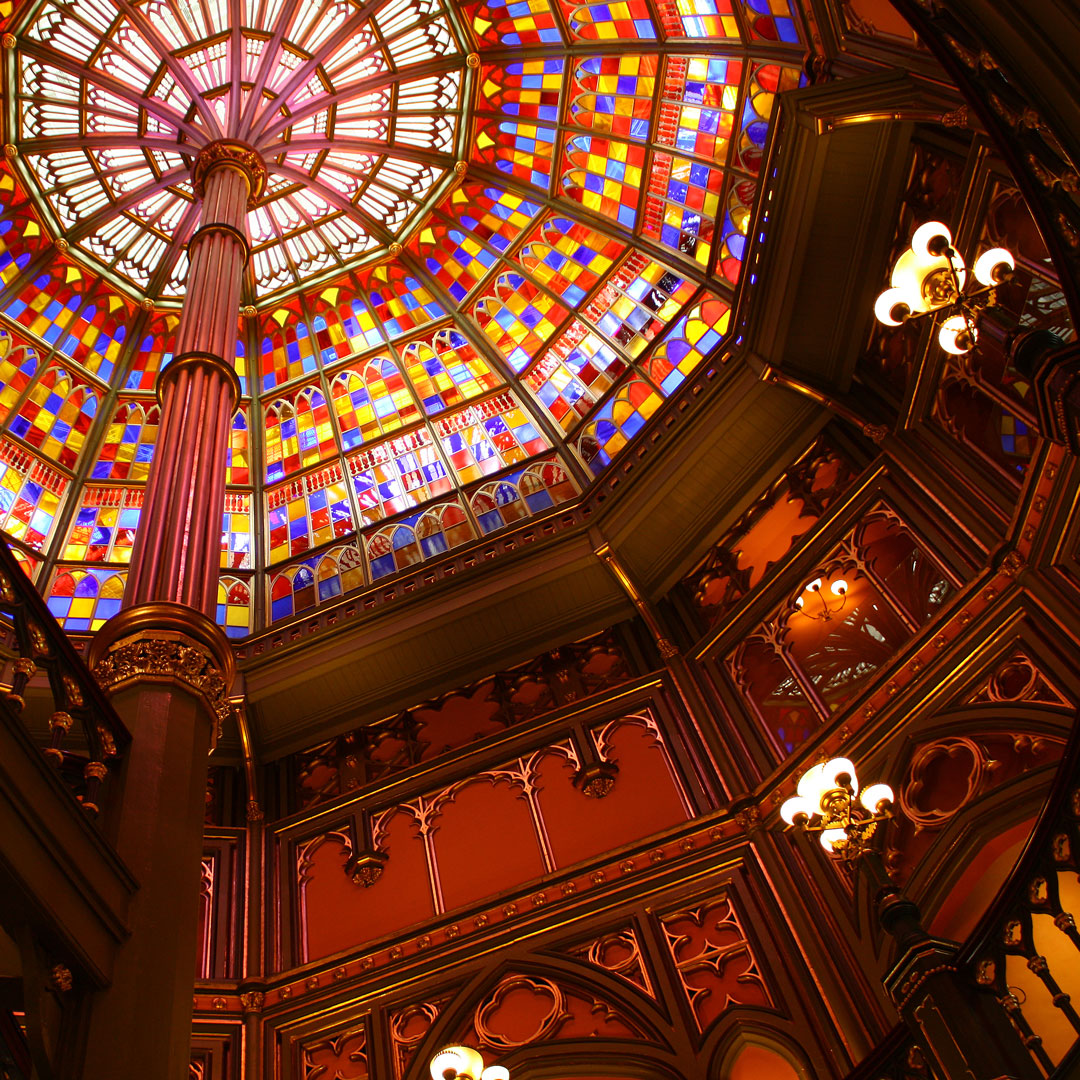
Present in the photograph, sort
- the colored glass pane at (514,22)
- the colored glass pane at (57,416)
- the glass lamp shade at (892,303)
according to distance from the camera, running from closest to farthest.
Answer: the glass lamp shade at (892,303), the colored glass pane at (514,22), the colored glass pane at (57,416)

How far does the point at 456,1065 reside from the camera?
24.5 ft

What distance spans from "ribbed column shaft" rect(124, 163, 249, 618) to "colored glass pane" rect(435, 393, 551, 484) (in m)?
4.63

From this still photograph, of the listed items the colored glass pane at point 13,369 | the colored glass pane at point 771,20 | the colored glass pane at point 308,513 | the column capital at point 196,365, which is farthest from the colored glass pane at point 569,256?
the colored glass pane at point 13,369

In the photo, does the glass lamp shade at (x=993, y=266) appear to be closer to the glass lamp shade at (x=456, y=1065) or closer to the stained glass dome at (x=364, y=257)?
the stained glass dome at (x=364, y=257)

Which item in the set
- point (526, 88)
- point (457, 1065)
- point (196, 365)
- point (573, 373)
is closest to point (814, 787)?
point (457, 1065)

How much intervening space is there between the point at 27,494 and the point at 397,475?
5.01 m

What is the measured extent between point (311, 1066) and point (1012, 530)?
7.61 meters

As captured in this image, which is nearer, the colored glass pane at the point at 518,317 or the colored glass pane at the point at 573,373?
the colored glass pane at the point at 573,373

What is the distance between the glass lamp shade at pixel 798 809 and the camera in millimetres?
6707

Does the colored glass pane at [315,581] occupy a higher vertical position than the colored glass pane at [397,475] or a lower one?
lower

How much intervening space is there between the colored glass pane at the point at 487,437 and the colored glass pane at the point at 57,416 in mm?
5278

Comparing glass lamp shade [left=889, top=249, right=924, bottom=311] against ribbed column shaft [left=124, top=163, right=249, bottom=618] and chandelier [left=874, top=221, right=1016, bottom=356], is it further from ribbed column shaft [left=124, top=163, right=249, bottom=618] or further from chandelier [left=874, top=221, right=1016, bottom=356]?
ribbed column shaft [left=124, top=163, right=249, bottom=618]

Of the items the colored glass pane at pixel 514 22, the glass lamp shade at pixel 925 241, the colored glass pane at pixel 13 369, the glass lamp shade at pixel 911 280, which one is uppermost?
the colored glass pane at pixel 514 22

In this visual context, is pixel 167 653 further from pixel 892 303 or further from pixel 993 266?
pixel 993 266
